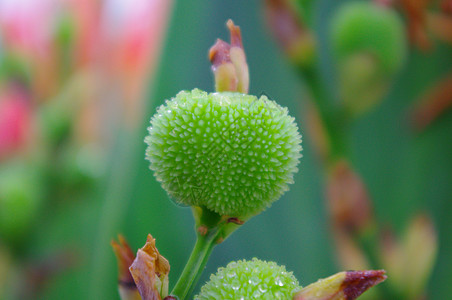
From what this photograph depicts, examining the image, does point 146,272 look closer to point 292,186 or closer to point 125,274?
point 125,274

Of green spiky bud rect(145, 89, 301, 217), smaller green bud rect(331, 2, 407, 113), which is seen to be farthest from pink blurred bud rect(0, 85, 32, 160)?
green spiky bud rect(145, 89, 301, 217)

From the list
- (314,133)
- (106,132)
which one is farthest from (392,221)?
(106,132)

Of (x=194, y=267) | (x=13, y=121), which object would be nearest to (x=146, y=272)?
(x=194, y=267)

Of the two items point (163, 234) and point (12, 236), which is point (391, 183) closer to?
point (163, 234)

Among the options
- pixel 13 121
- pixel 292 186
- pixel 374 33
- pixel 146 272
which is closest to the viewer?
pixel 146 272

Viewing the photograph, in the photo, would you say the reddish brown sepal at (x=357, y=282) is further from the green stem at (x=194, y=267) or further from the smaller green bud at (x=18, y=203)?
the smaller green bud at (x=18, y=203)

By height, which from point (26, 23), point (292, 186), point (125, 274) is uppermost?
point (26, 23)

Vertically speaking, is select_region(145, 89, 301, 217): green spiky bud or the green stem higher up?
select_region(145, 89, 301, 217): green spiky bud

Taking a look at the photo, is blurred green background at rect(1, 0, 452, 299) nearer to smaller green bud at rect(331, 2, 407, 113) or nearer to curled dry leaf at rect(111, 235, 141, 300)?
smaller green bud at rect(331, 2, 407, 113)
